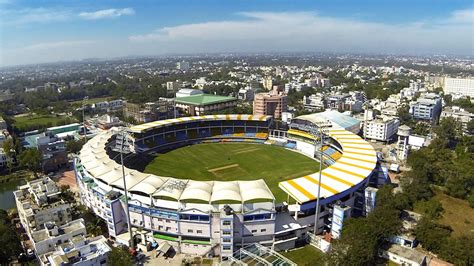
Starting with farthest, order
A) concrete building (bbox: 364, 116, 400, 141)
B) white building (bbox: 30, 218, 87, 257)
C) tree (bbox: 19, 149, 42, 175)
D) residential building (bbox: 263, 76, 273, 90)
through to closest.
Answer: residential building (bbox: 263, 76, 273, 90) < concrete building (bbox: 364, 116, 400, 141) < tree (bbox: 19, 149, 42, 175) < white building (bbox: 30, 218, 87, 257)

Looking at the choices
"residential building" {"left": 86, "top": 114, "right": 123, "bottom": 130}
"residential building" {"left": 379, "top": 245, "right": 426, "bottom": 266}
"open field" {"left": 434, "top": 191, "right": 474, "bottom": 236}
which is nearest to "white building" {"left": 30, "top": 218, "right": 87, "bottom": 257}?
"residential building" {"left": 379, "top": 245, "right": 426, "bottom": 266}

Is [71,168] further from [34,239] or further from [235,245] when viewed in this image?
[235,245]

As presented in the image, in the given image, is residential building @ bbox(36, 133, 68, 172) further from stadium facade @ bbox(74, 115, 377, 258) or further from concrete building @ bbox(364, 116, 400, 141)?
concrete building @ bbox(364, 116, 400, 141)

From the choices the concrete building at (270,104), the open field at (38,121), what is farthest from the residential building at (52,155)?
the concrete building at (270,104)

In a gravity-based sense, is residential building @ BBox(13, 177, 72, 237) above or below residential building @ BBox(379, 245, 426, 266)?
above

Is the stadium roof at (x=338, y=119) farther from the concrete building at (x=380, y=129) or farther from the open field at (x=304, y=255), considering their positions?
the open field at (x=304, y=255)

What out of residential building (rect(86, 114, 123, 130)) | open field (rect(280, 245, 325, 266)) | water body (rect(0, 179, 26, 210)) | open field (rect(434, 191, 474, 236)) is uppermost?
residential building (rect(86, 114, 123, 130))

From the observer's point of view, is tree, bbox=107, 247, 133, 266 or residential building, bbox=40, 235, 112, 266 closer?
residential building, bbox=40, 235, 112, 266
